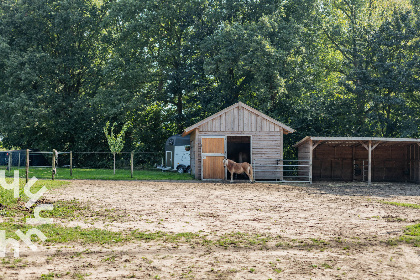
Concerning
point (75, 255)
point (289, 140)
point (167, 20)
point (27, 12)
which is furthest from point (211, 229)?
point (27, 12)

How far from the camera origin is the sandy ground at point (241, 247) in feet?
20.1

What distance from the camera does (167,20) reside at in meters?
34.8

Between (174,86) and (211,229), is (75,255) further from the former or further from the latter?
(174,86)

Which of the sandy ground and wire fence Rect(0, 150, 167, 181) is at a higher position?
wire fence Rect(0, 150, 167, 181)

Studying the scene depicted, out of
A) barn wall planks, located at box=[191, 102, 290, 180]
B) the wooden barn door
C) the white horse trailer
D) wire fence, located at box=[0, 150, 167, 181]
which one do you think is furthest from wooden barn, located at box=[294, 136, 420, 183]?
wire fence, located at box=[0, 150, 167, 181]

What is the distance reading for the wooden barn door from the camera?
77.3 ft

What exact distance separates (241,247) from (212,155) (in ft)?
52.7

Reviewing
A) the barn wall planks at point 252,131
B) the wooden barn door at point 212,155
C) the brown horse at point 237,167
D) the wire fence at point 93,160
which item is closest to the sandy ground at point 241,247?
the brown horse at point 237,167

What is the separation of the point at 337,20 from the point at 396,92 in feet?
33.6

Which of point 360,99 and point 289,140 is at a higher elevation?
point 360,99

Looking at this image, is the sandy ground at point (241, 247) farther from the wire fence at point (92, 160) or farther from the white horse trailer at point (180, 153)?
the wire fence at point (92, 160)

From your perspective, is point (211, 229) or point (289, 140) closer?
point (211, 229)

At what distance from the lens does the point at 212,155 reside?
930 inches

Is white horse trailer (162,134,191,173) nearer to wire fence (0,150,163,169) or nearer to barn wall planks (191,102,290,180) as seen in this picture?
wire fence (0,150,163,169)
